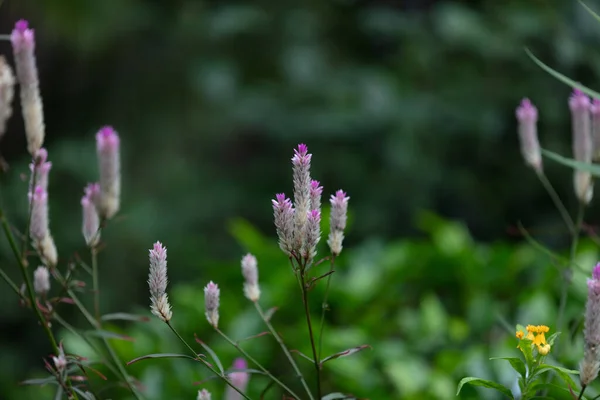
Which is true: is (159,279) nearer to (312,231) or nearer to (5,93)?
(312,231)

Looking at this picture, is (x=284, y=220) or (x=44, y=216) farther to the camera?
(x=44, y=216)

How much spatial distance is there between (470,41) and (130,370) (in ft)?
8.23

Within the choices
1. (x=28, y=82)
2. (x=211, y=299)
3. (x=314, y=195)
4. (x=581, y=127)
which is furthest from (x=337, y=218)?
(x=581, y=127)

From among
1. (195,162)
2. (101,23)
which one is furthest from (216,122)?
(101,23)

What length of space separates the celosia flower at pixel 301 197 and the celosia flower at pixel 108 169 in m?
0.28

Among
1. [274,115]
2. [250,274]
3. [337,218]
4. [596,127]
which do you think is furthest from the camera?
[274,115]

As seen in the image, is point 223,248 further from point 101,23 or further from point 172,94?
point 101,23

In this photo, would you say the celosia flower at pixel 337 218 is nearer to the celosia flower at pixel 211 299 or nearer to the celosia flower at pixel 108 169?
the celosia flower at pixel 211 299

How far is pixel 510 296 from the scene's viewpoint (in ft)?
6.95

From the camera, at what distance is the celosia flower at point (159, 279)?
69 cm

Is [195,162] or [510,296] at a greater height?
[510,296]

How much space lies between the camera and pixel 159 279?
0.70 meters

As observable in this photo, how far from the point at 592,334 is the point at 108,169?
54 centimetres

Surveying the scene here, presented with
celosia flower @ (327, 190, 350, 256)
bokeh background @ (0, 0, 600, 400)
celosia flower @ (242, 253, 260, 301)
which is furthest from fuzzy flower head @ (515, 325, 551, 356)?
bokeh background @ (0, 0, 600, 400)
